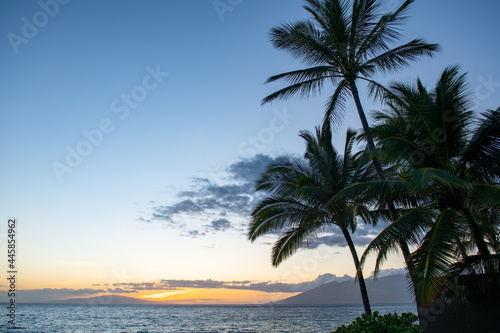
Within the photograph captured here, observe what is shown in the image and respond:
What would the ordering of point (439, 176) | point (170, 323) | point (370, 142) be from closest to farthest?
1. point (439, 176)
2. point (370, 142)
3. point (170, 323)

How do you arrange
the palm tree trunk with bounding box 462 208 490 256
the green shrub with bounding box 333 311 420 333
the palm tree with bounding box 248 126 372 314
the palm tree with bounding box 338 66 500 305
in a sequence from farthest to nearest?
the palm tree with bounding box 248 126 372 314
the green shrub with bounding box 333 311 420 333
the palm tree trunk with bounding box 462 208 490 256
the palm tree with bounding box 338 66 500 305

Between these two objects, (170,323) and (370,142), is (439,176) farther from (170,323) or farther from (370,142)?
(170,323)

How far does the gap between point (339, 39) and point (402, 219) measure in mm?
6529

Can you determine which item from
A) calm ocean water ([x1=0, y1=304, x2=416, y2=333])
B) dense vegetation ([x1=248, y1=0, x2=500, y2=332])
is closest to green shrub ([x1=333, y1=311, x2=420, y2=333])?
dense vegetation ([x1=248, y1=0, x2=500, y2=332])

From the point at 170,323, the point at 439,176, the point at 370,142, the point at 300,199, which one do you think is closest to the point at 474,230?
the point at 439,176

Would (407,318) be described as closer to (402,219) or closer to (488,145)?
(402,219)

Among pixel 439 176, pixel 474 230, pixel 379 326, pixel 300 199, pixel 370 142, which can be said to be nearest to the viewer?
Result: pixel 439 176

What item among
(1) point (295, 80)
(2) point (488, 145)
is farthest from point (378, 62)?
(2) point (488, 145)

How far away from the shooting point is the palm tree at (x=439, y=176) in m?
6.50

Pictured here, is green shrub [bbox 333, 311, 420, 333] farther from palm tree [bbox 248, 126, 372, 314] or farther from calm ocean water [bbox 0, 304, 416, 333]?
calm ocean water [bbox 0, 304, 416, 333]

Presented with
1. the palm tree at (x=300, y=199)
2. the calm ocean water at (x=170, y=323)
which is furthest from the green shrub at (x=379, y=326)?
the calm ocean water at (x=170, y=323)

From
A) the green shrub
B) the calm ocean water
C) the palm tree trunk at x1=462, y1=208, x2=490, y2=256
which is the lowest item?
the calm ocean water

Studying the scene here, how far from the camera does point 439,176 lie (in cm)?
635

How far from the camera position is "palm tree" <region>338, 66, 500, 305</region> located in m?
6.50
